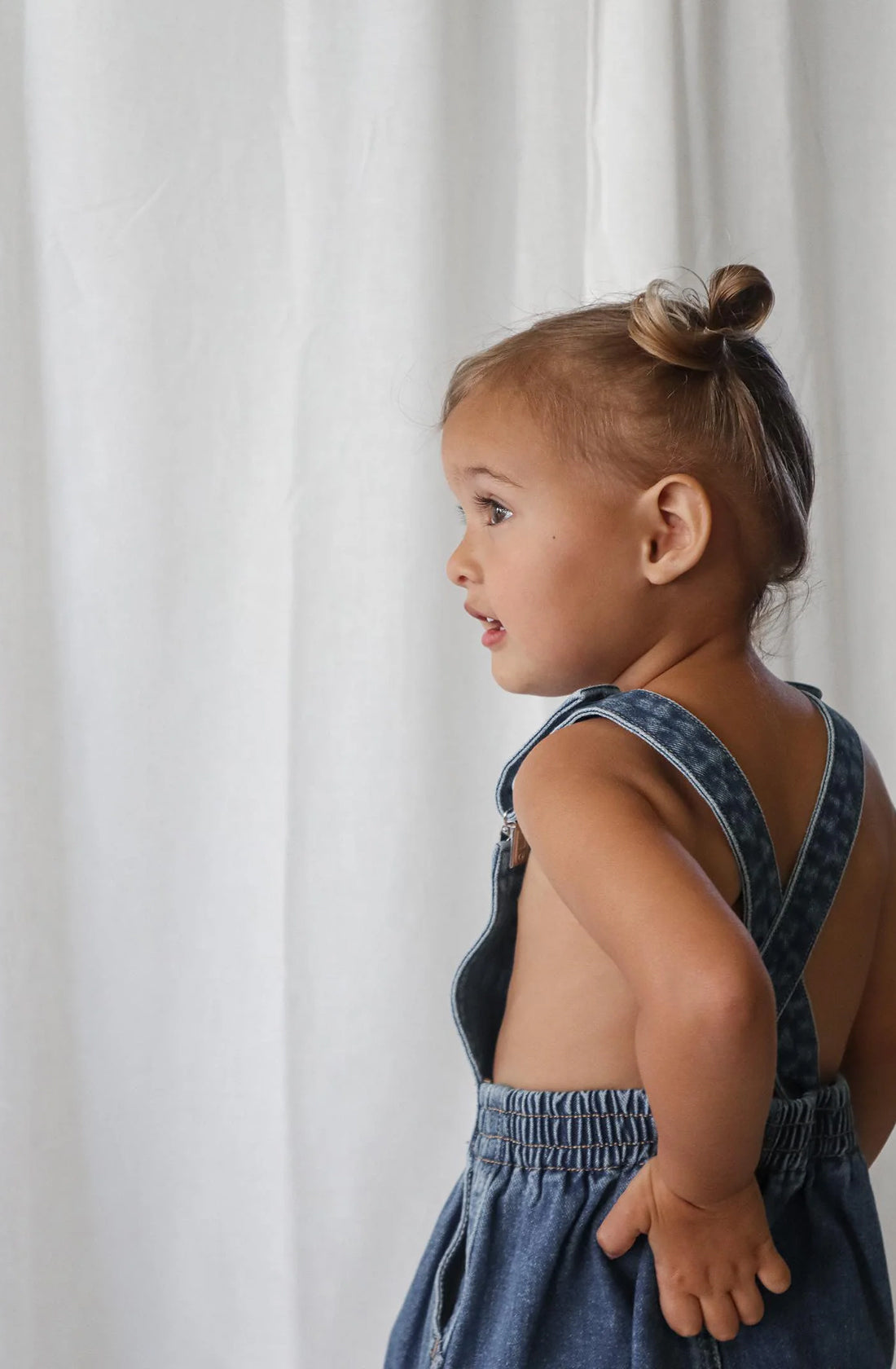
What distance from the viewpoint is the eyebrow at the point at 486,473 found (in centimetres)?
79

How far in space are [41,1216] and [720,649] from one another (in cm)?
85

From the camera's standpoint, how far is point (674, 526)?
29.9 inches

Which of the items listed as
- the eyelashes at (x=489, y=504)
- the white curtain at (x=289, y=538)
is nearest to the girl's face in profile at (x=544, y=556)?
the eyelashes at (x=489, y=504)

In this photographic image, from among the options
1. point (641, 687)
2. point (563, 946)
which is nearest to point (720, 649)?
point (641, 687)

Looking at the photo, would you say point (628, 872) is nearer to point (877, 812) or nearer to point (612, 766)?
point (612, 766)

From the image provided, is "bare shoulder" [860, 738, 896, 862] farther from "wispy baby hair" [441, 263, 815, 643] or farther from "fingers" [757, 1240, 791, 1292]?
"fingers" [757, 1240, 791, 1292]

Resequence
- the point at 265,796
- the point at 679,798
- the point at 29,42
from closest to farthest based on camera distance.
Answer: the point at 679,798 < the point at 29,42 < the point at 265,796

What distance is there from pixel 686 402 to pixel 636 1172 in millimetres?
435

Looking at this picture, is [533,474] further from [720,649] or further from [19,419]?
[19,419]

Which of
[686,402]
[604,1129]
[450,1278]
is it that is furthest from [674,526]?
[450,1278]

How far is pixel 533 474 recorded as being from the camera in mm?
777

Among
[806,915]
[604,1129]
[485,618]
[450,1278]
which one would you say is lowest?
[450,1278]

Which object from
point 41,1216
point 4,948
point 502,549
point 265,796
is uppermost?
point 502,549

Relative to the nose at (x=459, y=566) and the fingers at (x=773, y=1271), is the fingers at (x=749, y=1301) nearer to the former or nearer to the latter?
the fingers at (x=773, y=1271)
